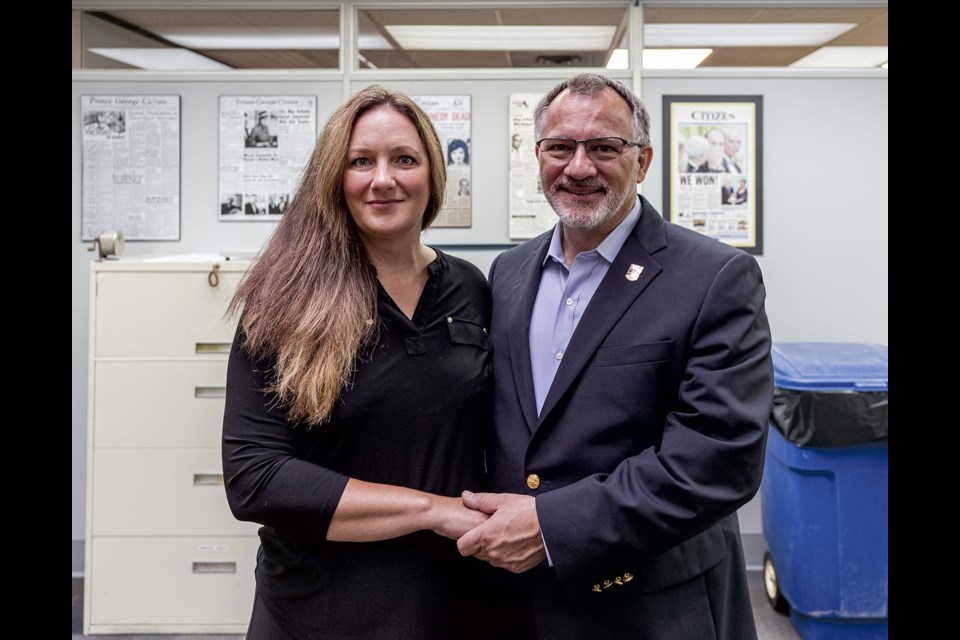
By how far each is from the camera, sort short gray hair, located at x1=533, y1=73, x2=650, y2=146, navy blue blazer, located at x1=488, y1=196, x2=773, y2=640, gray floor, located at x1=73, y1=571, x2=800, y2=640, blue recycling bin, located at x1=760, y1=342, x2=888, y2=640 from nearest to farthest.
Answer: navy blue blazer, located at x1=488, y1=196, x2=773, y2=640 → short gray hair, located at x1=533, y1=73, x2=650, y2=146 → blue recycling bin, located at x1=760, y1=342, x2=888, y2=640 → gray floor, located at x1=73, y1=571, x2=800, y2=640

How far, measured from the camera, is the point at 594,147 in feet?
4.86

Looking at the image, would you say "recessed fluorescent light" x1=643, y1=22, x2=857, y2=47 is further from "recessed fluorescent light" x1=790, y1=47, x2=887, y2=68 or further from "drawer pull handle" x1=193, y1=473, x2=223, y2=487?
"drawer pull handle" x1=193, y1=473, x2=223, y2=487

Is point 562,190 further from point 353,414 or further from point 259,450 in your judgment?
point 259,450

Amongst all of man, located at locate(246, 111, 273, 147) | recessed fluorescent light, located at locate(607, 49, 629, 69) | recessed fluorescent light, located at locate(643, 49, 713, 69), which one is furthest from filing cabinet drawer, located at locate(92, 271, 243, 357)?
recessed fluorescent light, located at locate(643, 49, 713, 69)

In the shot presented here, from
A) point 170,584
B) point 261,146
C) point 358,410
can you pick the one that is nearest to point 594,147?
point 358,410

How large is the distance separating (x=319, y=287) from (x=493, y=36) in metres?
2.16

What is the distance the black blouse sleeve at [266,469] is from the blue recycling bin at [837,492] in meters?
1.78

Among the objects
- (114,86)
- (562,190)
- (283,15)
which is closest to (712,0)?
(283,15)

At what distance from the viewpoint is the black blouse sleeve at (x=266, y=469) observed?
1238 millimetres

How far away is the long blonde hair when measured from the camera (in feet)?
4.24

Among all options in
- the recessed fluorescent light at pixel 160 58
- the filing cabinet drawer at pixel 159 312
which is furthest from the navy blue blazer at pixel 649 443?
the recessed fluorescent light at pixel 160 58

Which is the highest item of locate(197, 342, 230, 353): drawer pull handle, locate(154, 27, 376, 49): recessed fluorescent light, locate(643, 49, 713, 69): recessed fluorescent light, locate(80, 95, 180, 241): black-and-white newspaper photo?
locate(154, 27, 376, 49): recessed fluorescent light

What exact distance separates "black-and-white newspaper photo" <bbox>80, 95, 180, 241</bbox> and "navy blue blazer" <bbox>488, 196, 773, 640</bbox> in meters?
2.29

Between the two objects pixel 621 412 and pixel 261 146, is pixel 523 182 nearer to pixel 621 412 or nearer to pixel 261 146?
pixel 261 146
